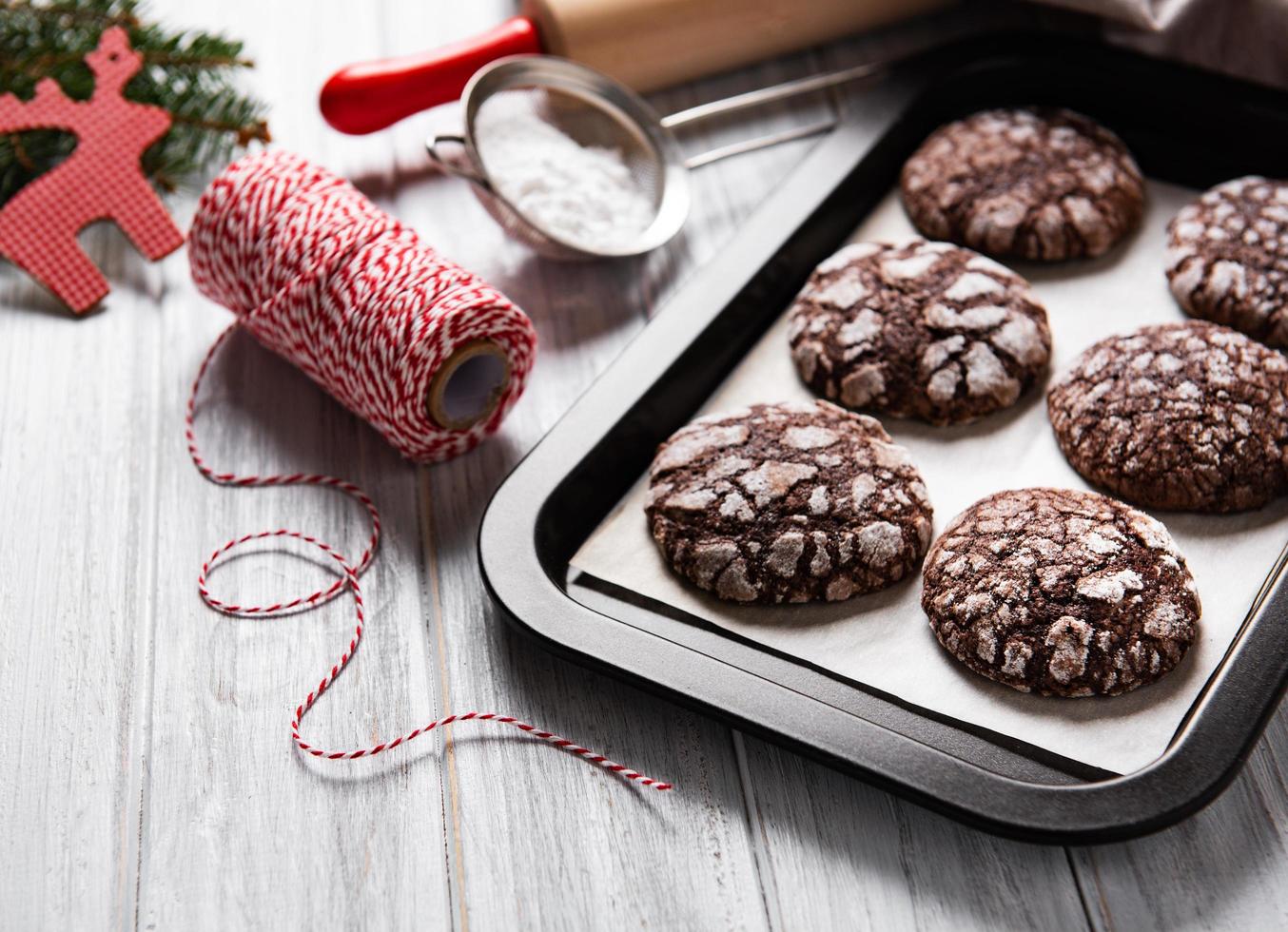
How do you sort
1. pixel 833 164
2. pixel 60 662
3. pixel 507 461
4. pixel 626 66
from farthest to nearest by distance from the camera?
pixel 626 66 → pixel 833 164 → pixel 507 461 → pixel 60 662

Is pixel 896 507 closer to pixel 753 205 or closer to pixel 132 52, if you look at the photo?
pixel 753 205

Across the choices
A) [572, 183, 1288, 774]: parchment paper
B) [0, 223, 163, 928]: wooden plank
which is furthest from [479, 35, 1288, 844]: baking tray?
[0, 223, 163, 928]: wooden plank

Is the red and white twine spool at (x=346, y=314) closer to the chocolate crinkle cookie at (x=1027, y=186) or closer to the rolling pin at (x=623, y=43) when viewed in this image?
the rolling pin at (x=623, y=43)

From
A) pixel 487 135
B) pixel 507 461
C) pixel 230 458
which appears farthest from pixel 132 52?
pixel 507 461

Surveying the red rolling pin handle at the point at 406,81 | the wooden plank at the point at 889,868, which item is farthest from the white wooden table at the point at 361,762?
the red rolling pin handle at the point at 406,81

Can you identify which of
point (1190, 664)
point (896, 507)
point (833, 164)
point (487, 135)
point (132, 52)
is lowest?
point (1190, 664)

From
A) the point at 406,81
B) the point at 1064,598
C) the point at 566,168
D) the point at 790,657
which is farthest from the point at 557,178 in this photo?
the point at 1064,598
